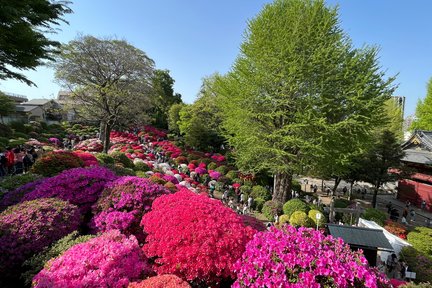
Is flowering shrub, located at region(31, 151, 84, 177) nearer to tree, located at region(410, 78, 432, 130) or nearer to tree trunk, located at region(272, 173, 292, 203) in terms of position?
tree trunk, located at region(272, 173, 292, 203)

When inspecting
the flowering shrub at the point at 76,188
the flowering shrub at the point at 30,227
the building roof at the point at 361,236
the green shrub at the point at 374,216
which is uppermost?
the flowering shrub at the point at 76,188

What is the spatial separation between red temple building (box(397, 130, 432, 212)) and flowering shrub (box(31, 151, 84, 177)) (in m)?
26.5

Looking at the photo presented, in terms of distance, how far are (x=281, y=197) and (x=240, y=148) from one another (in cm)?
455

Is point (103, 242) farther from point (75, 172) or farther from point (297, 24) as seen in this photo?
point (297, 24)

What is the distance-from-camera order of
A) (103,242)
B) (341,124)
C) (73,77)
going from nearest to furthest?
(103,242) → (341,124) → (73,77)

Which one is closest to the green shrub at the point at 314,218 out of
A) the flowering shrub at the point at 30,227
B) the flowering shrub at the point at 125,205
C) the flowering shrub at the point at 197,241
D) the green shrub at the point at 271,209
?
the green shrub at the point at 271,209

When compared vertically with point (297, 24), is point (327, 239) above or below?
below

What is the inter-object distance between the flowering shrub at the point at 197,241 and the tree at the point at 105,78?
19.7 m

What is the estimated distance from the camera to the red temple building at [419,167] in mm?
22797

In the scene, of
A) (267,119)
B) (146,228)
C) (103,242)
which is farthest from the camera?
(267,119)

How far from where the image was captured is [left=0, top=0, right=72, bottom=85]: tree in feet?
A: 26.0

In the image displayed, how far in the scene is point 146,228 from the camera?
4867 mm

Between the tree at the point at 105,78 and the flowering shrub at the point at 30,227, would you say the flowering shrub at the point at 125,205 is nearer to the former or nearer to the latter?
the flowering shrub at the point at 30,227

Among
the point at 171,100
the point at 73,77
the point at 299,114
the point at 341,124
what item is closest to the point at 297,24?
the point at 299,114
